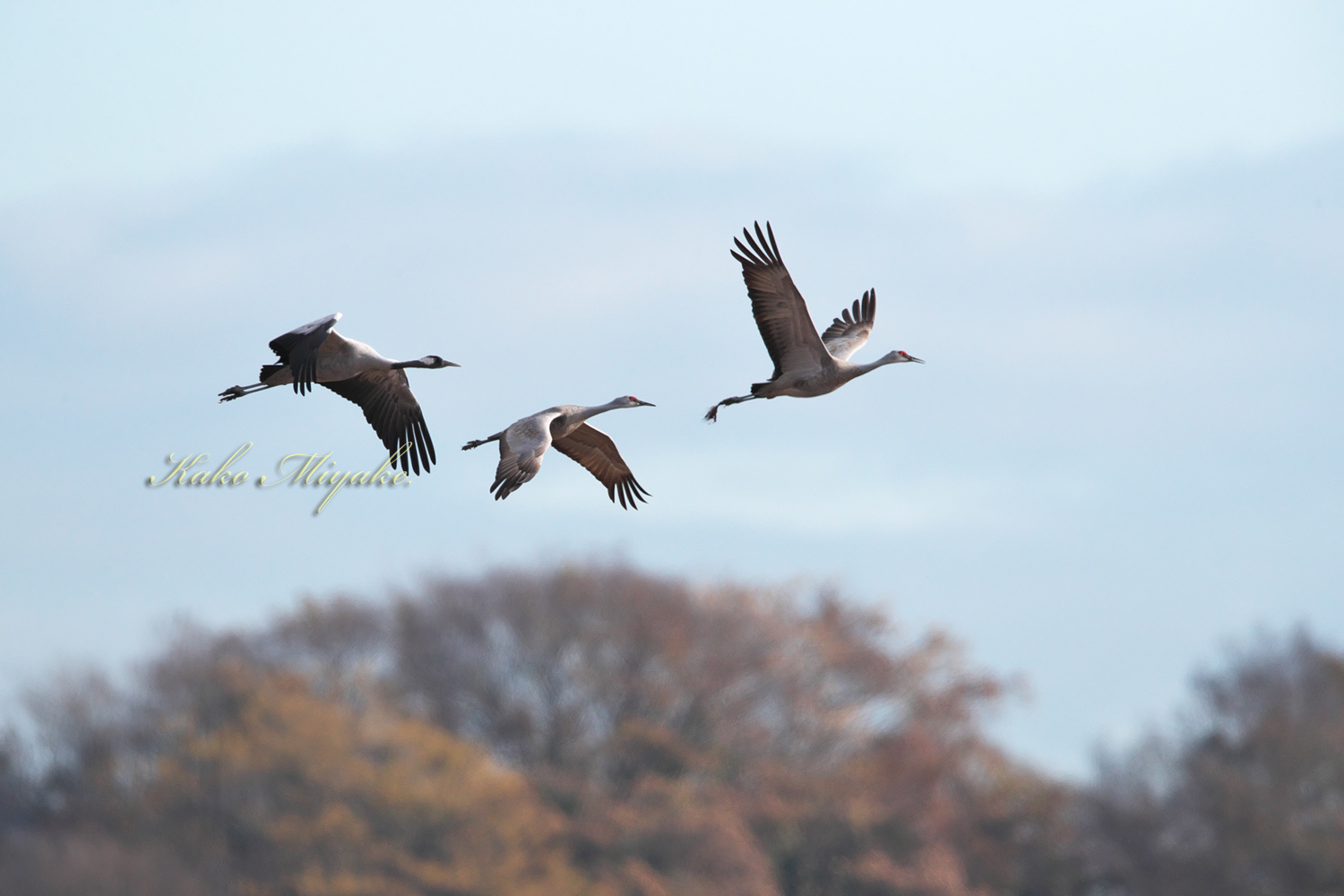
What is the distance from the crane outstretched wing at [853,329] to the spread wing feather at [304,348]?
5.85 m

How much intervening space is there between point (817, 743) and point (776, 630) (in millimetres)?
4921

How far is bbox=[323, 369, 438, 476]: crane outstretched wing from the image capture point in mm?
18109

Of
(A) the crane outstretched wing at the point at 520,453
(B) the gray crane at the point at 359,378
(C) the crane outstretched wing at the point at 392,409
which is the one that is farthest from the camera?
(C) the crane outstretched wing at the point at 392,409

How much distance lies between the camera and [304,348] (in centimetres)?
1545

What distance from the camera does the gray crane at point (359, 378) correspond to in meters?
15.5

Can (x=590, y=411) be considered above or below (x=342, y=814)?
above

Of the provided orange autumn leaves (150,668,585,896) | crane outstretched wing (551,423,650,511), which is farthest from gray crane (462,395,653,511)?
orange autumn leaves (150,668,585,896)

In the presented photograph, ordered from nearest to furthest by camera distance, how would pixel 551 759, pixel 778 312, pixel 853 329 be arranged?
pixel 778 312
pixel 853 329
pixel 551 759

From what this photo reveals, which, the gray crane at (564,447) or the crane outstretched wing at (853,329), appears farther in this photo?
the crane outstretched wing at (853,329)

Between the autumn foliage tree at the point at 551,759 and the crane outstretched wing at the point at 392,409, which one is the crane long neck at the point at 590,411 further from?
the autumn foliage tree at the point at 551,759

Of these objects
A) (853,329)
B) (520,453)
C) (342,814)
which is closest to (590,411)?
(520,453)

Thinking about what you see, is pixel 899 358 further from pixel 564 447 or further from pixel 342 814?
pixel 342 814

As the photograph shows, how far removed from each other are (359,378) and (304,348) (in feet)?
8.22

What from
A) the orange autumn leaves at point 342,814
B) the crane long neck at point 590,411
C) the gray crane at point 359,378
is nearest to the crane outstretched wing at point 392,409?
the gray crane at point 359,378
